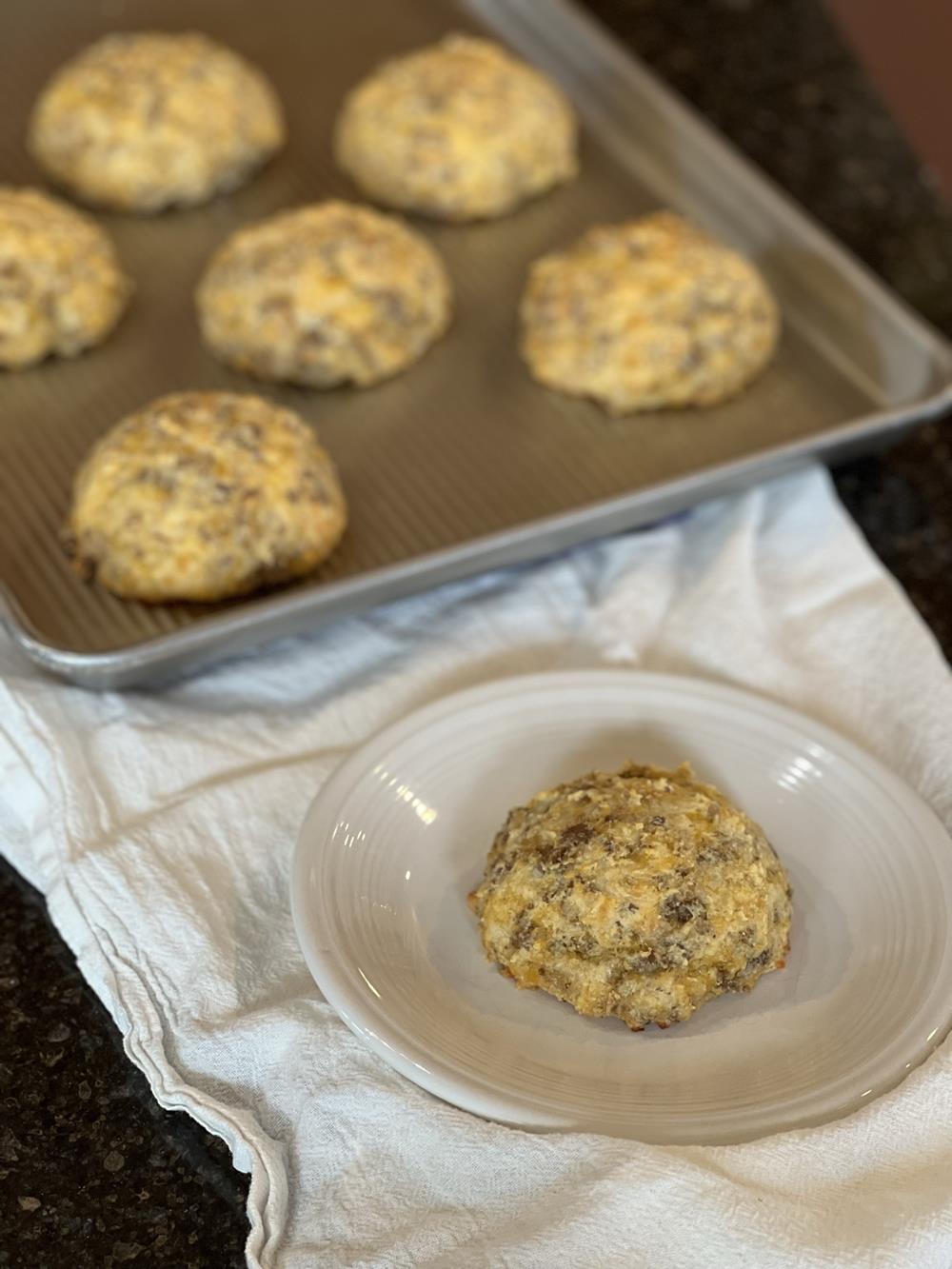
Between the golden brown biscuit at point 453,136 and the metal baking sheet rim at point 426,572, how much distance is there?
1.91 feet

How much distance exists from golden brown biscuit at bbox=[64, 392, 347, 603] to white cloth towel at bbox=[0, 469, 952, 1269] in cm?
9

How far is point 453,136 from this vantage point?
2.04 meters

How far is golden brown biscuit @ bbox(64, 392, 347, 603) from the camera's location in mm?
1539

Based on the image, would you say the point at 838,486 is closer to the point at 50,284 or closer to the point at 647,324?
the point at 647,324

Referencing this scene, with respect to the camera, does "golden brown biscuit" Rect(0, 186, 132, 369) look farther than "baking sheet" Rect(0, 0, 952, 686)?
Yes

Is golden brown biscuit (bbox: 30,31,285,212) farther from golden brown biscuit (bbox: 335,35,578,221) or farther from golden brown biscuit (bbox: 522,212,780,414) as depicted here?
golden brown biscuit (bbox: 522,212,780,414)

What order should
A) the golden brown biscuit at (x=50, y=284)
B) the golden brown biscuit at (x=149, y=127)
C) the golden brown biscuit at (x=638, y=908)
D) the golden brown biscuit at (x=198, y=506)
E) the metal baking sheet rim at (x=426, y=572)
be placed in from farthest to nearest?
→ 1. the golden brown biscuit at (x=149, y=127)
2. the golden brown biscuit at (x=50, y=284)
3. the golden brown biscuit at (x=198, y=506)
4. the metal baking sheet rim at (x=426, y=572)
5. the golden brown biscuit at (x=638, y=908)

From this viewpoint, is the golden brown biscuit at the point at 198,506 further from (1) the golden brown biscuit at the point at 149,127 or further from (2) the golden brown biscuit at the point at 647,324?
(1) the golden brown biscuit at the point at 149,127

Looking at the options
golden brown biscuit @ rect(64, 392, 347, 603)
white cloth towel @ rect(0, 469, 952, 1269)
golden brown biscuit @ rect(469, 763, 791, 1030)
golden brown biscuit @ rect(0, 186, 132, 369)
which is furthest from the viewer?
golden brown biscuit @ rect(0, 186, 132, 369)

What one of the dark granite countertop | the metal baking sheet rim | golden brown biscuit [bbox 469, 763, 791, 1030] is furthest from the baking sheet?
golden brown biscuit [bbox 469, 763, 791, 1030]

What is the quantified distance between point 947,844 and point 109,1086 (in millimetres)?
651

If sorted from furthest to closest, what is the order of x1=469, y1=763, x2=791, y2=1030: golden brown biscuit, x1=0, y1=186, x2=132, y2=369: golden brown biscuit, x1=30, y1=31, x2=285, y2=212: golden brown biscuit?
1. x1=30, y1=31, x2=285, y2=212: golden brown biscuit
2. x1=0, y1=186, x2=132, y2=369: golden brown biscuit
3. x1=469, y1=763, x2=791, y2=1030: golden brown biscuit

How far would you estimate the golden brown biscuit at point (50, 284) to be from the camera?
5.90 ft

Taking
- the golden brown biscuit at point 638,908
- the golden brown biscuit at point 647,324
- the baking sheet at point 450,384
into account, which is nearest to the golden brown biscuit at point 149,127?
the baking sheet at point 450,384
